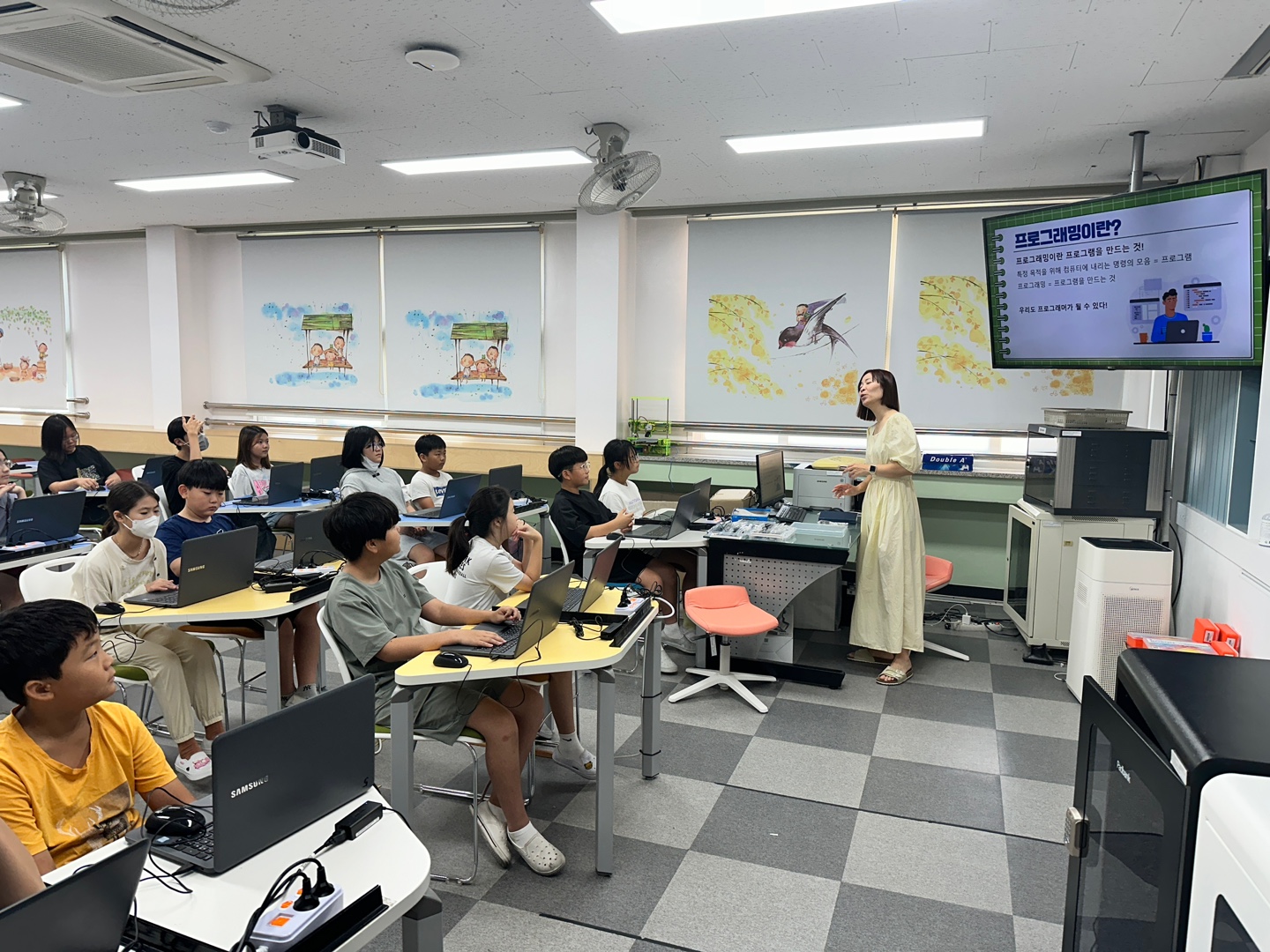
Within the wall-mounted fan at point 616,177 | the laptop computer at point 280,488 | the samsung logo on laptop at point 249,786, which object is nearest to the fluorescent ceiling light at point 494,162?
the wall-mounted fan at point 616,177

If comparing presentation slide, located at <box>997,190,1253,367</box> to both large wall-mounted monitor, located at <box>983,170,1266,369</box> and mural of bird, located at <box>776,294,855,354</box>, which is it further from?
mural of bird, located at <box>776,294,855,354</box>

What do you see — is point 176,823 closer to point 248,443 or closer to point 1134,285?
point 1134,285

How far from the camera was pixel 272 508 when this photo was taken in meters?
5.48

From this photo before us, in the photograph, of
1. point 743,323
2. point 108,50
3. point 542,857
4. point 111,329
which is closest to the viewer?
point 542,857

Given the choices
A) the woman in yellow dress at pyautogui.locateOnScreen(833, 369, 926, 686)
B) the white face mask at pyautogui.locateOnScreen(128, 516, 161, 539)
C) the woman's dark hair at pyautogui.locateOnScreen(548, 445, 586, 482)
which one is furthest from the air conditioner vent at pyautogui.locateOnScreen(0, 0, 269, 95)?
the woman in yellow dress at pyautogui.locateOnScreen(833, 369, 926, 686)

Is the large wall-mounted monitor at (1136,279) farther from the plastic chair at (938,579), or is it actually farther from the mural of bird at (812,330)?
the mural of bird at (812,330)

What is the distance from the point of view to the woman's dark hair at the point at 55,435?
5.74m

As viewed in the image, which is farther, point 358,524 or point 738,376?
point 738,376

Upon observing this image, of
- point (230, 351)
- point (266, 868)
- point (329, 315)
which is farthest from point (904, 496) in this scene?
point (230, 351)

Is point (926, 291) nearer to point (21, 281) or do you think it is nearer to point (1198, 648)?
point (1198, 648)

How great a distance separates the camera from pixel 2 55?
10.4 feet

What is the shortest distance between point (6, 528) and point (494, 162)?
3563 millimetres

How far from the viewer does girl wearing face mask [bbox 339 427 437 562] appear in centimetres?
523

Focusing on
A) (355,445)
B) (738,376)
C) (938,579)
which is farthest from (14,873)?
(738,376)
